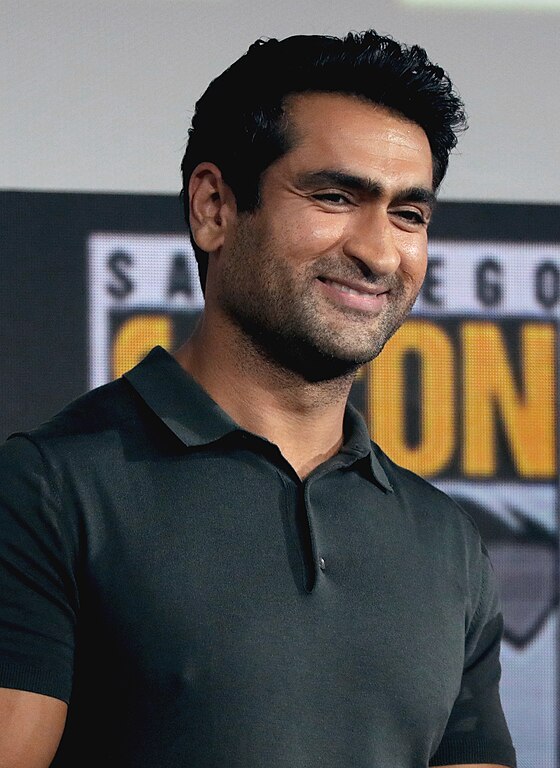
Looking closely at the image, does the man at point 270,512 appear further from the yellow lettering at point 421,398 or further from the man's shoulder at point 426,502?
the yellow lettering at point 421,398

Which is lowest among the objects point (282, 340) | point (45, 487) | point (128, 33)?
point (45, 487)

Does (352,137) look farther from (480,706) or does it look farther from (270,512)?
(480,706)

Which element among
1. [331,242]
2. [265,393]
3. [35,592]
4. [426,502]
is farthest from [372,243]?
[35,592]

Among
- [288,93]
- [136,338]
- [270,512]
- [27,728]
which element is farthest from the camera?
[136,338]

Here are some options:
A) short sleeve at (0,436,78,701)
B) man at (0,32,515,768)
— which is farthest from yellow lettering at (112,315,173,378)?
short sleeve at (0,436,78,701)

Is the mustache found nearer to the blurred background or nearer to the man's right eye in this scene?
the man's right eye

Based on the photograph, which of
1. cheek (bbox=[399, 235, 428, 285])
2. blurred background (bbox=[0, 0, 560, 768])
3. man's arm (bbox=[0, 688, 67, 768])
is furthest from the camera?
blurred background (bbox=[0, 0, 560, 768])

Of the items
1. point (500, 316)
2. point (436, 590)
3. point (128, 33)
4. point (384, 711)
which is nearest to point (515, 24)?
point (500, 316)

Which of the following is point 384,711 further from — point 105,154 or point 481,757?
point 105,154

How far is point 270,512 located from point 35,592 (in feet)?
0.72

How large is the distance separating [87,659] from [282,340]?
1.10ft

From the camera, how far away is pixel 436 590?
4.06 feet

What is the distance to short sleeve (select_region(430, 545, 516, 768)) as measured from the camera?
4.19 feet

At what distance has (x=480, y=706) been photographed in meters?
1.29
